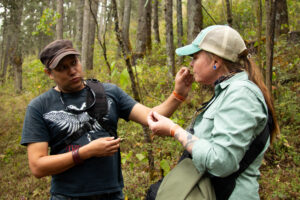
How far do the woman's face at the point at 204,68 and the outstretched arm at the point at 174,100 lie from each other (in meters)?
0.49

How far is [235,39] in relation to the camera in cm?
170

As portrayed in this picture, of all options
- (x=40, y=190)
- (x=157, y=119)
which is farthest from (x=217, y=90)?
(x=40, y=190)

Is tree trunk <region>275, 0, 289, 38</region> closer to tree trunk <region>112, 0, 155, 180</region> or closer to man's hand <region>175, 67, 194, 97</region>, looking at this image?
tree trunk <region>112, 0, 155, 180</region>

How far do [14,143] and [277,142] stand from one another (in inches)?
296

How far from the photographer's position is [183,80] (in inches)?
93.7

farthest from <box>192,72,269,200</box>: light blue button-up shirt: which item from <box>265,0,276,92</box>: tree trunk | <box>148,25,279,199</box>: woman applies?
<box>265,0,276,92</box>: tree trunk

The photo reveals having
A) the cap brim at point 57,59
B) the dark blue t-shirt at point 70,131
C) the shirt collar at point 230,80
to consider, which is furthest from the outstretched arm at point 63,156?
the shirt collar at point 230,80

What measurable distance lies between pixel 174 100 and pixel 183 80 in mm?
238

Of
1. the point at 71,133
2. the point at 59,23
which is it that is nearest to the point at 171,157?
the point at 71,133

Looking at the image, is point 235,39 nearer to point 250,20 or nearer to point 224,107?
point 224,107

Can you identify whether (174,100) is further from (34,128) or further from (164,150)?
(164,150)

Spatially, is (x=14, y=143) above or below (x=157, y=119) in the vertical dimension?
below

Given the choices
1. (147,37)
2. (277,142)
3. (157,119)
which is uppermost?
(147,37)

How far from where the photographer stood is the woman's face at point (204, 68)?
1.77 m
